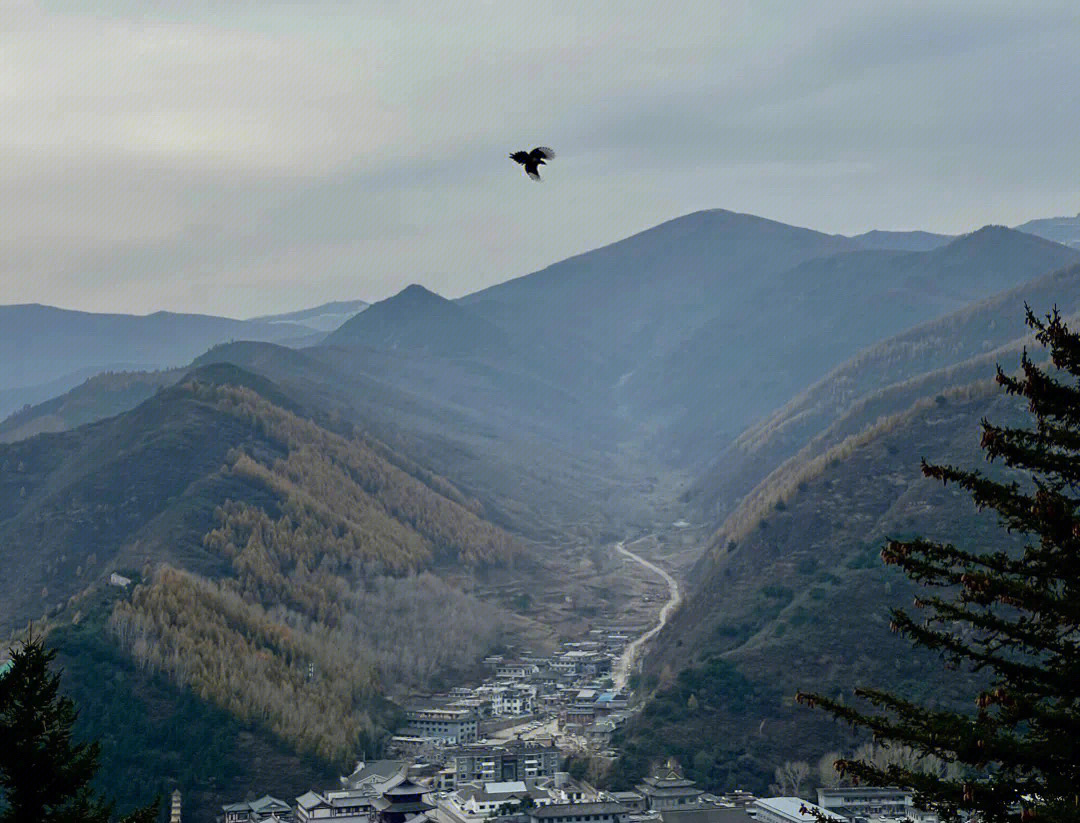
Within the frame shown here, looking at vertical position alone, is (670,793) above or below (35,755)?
below

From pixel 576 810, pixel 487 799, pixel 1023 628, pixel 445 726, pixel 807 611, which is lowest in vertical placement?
pixel 487 799

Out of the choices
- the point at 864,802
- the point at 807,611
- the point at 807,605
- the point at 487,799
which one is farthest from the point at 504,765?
the point at 807,605

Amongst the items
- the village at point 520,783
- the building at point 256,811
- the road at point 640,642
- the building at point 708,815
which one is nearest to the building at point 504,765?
the village at point 520,783

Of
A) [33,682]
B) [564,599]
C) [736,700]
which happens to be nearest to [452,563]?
[564,599]

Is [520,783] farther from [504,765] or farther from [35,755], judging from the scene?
[35,755]

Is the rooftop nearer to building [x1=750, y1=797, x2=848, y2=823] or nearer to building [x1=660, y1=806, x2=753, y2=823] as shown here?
building [x1=660, y1=806, x2=753, y2=823]

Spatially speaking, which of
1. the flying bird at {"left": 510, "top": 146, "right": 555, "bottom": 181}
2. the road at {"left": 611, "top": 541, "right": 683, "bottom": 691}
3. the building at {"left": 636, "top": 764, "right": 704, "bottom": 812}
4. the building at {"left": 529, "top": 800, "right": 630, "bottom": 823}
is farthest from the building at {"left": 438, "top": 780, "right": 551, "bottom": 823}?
the flying bird at {"left": 510, "top": 146, "right": 555, "bottom": 181}
